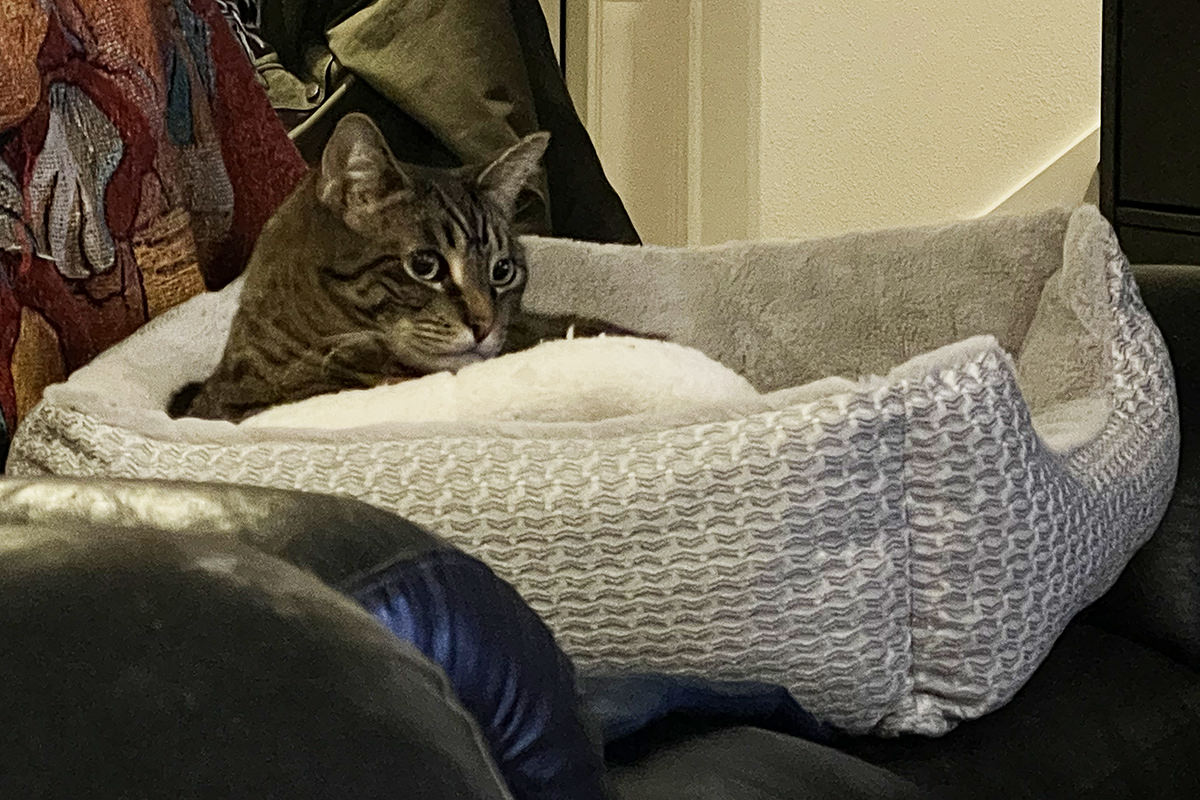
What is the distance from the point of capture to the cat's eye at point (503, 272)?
43.3 inches

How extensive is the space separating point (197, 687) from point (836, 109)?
84.6 inches

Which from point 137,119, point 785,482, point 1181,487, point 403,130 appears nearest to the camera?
point 785,482

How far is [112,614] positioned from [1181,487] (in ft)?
2.55

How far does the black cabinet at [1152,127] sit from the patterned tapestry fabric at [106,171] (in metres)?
1.09

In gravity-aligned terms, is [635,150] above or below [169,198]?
below

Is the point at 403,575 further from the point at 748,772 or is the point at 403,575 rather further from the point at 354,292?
the point at 354,292

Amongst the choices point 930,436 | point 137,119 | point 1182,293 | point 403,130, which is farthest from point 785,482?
point 403,130

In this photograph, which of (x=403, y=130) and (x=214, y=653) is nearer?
(x=214, y=653)

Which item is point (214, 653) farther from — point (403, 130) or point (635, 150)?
point (635, 150)

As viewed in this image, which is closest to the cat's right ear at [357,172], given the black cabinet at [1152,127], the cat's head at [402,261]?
the cat's head at [402,261]

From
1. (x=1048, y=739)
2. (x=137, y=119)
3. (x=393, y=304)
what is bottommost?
(x=1048, y=739)

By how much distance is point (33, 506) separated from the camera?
11.2 inches

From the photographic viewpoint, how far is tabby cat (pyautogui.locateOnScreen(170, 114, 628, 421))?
991 millimetres

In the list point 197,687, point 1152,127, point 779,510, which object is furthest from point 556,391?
point 1152,127
